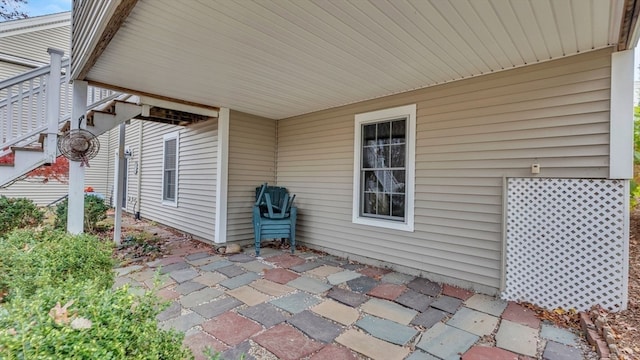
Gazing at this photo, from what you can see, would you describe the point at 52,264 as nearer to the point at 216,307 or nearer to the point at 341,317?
the point at 216,307

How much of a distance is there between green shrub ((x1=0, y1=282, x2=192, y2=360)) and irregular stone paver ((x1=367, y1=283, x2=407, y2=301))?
2.37 m

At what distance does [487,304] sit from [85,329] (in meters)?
3.35

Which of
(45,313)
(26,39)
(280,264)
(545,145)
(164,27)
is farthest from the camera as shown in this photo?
(26,39)

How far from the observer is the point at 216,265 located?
4.24 meters

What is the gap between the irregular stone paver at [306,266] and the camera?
410cm

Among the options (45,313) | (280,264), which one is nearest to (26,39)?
(280,264)

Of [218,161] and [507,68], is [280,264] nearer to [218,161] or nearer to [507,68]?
[218,161]

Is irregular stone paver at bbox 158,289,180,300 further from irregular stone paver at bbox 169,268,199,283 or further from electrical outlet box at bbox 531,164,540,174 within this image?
electrical outlet box at bbox 531,164,540,174

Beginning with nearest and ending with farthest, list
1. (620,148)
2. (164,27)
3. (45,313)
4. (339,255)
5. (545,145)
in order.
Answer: (45,313) → (164,27) → (620,148) → (545,145) → (339,255)

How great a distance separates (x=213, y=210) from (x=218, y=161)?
88 centimetres

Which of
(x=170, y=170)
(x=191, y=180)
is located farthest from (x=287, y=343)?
(x=170, y=170)

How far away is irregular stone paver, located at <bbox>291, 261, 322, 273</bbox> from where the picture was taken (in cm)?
410

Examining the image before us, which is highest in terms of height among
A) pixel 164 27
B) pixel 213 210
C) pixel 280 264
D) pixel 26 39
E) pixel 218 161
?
pixel 26 39

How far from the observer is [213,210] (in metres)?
5.25
